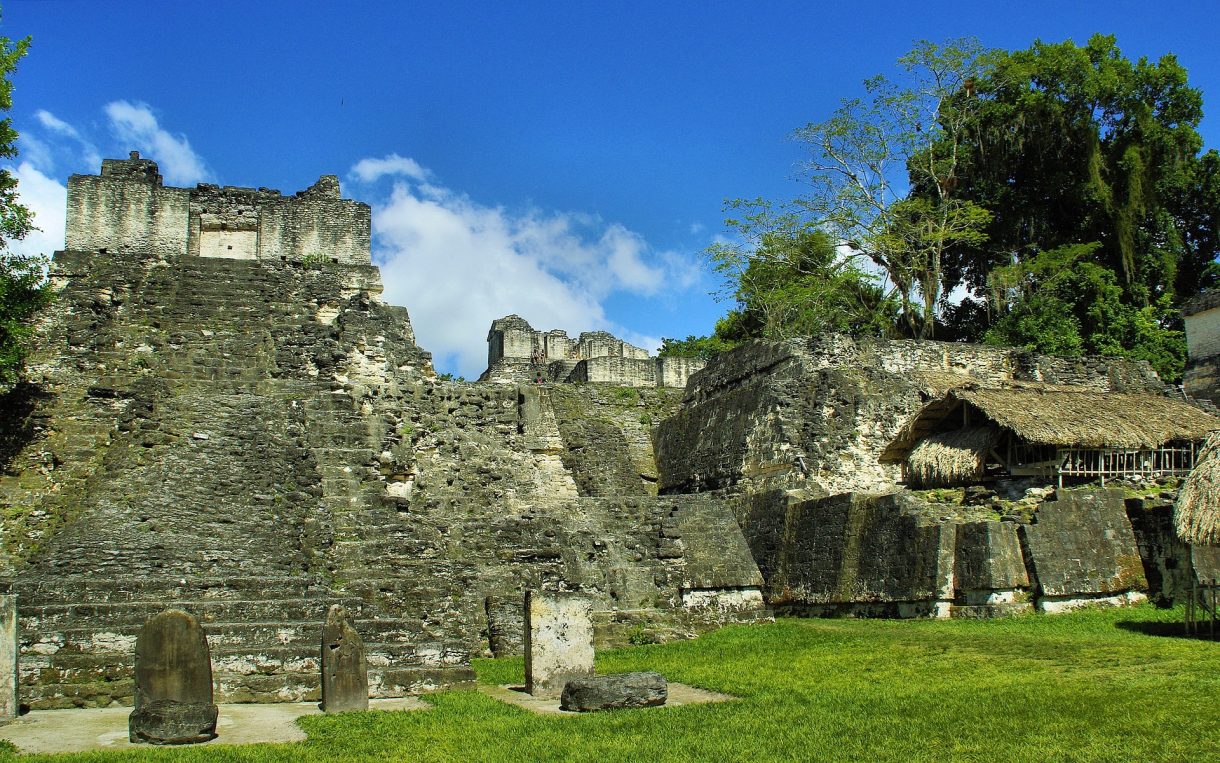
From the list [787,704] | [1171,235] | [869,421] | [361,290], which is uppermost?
[1171,235]

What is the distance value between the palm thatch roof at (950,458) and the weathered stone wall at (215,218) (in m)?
10.8

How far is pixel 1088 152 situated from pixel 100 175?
1127 inches

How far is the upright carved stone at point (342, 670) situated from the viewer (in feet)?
31.5

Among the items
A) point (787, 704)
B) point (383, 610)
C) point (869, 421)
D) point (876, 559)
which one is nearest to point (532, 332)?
point (869, 421)

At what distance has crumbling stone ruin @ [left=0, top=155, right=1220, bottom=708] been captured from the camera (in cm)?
1132

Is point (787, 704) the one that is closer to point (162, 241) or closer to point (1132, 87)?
point (162, 241)

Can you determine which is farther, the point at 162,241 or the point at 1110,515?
the point at 162,241

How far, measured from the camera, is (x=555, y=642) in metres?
11.0

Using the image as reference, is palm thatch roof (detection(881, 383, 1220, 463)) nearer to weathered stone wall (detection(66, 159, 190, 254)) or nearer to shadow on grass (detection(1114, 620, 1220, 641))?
shadow on grass (detection(1114, 620, 1220, 641))

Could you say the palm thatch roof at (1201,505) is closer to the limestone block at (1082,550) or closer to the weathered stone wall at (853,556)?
the limestone block at (1082,550)

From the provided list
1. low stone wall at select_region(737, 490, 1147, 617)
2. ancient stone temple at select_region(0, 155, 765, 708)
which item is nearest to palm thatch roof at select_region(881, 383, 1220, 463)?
low stone wall at select_region(737, 490, 1147, 617)

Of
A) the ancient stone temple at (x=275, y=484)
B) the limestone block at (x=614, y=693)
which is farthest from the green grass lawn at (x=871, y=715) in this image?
the ancient stone temple at (x=275, y=484)

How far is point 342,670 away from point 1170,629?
33.0 feet

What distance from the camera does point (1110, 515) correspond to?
53.2 ft
